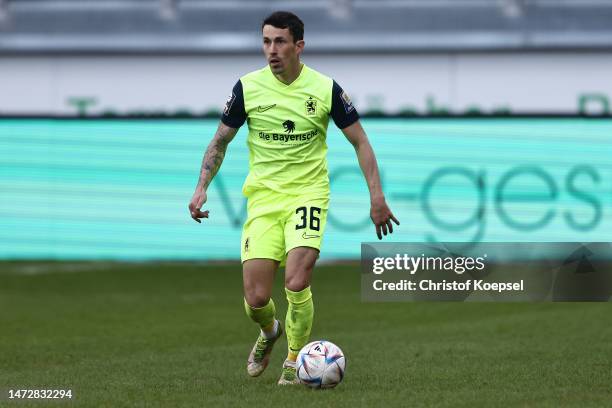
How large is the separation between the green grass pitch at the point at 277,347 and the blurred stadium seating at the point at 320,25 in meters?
5.21

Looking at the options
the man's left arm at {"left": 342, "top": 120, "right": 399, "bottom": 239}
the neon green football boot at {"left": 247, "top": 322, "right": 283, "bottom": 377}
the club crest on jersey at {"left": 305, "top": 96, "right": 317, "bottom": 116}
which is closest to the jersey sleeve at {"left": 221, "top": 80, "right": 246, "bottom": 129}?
the club crest on jersey at {"left": 305, "top": 96, "right": 317, "bottom": 116}

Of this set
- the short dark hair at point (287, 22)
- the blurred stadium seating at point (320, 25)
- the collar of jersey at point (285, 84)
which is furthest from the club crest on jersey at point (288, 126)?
the blurred stadium seating at point (320, 25)

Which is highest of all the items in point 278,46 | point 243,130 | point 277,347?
point 278,46

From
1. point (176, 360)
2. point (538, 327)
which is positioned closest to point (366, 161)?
point (176, 360)

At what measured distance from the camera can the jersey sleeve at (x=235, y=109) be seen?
9.00 meters

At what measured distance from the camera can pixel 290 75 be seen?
8.91m

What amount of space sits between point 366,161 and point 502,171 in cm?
1264

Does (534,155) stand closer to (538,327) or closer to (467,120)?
(467,120)

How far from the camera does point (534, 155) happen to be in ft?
69.6

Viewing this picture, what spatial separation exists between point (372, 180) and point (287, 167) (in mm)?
571

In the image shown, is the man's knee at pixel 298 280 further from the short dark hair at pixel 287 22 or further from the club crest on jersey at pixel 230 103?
the short dark hair at pixel 287 22

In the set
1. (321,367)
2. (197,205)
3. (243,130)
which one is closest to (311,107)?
(197,205)

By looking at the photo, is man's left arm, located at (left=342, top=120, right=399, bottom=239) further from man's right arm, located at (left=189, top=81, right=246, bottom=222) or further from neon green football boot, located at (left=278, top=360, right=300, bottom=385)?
neon green football boot, located at (left=278, top=360, right=300, bottom=385)

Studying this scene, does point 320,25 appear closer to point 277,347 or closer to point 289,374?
point 277,347
